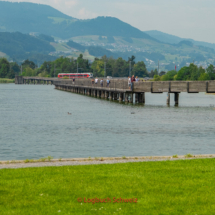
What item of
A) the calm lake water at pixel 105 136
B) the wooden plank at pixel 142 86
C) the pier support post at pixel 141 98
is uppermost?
the wooden plank at pixel 142 86

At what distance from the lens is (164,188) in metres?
12.0

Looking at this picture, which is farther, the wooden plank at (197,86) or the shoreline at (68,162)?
the wooden plank at (197,86)

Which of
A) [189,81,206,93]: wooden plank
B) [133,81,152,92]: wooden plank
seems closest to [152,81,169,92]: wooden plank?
[133,81,152,92]: wooden plank

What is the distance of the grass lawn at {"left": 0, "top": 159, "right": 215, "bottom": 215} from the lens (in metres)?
10.3

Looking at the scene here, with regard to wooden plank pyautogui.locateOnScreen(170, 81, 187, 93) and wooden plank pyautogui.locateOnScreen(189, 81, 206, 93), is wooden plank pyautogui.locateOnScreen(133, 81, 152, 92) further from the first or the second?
wooden plank pyautogui.locateOnScreen(189, 81, 206, 93)

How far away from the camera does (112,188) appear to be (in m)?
12.0

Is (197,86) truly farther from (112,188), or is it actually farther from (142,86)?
(112,188)

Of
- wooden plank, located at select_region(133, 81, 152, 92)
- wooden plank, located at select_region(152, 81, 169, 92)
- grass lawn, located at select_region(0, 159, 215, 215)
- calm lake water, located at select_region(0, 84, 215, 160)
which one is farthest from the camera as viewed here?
wooden plank, located at select_region(133, 81, 152, 92)

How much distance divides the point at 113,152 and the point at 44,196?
534 inches

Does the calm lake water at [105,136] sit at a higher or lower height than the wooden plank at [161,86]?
lower

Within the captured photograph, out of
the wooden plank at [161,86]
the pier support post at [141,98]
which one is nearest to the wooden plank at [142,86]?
the wooden plank at [161,86]

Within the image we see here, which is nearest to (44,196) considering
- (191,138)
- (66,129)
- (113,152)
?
(113,152)

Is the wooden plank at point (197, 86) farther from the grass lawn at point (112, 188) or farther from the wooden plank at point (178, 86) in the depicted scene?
the grass lawn at point (112, 188)

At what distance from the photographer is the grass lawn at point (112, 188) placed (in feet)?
33.9
